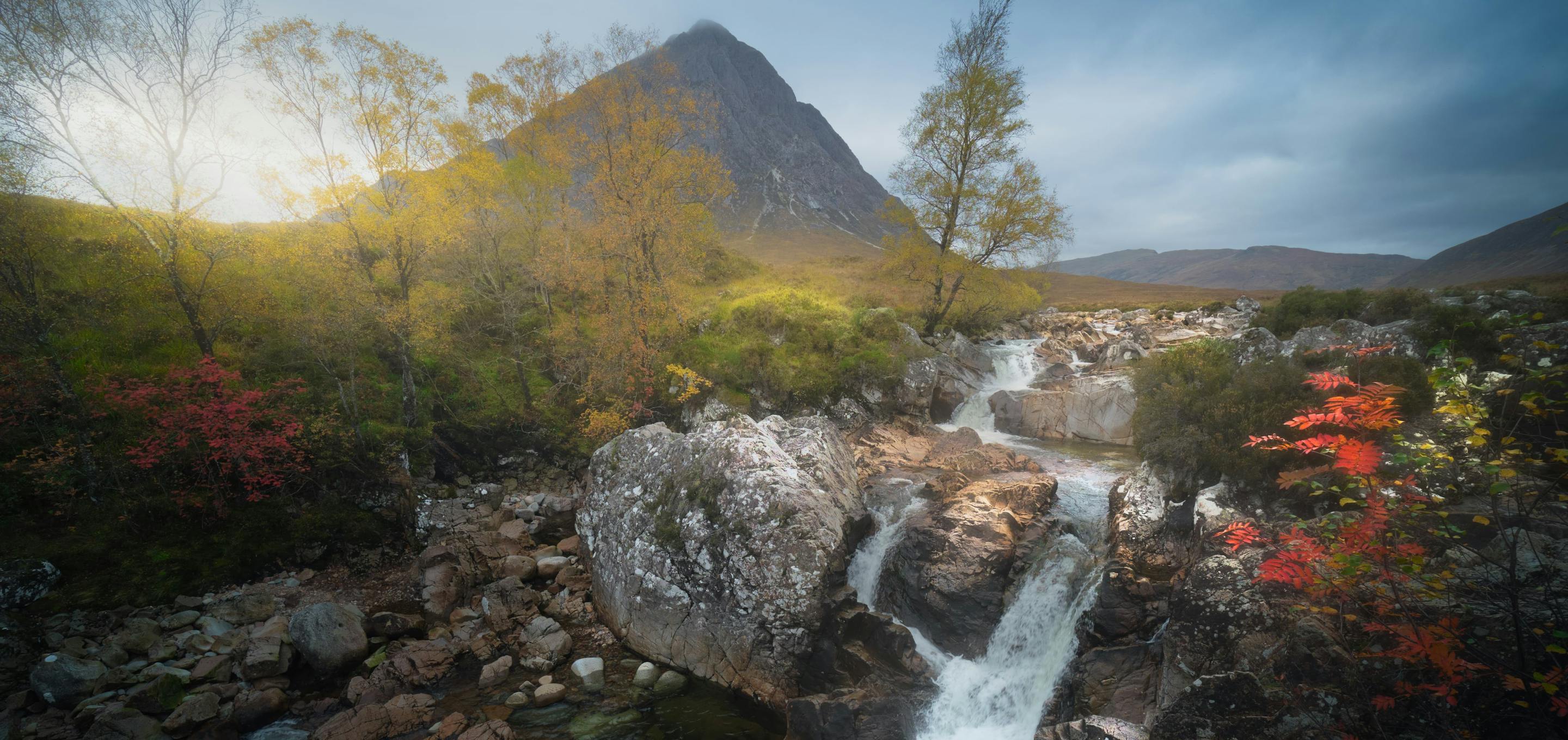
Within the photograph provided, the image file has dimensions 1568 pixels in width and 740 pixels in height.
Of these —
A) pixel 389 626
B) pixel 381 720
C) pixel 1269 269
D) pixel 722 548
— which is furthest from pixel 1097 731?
pixel 1269 269

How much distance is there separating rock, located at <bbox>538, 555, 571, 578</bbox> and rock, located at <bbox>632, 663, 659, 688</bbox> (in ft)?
15.2

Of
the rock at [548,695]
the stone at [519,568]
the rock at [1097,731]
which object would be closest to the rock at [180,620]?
the stone at [519,568]

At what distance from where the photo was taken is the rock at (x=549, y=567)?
580 inches

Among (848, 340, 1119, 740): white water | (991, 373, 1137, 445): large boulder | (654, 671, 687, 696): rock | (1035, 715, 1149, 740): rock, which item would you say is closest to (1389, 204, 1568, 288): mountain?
(991, 373, 1137, 445): large boulder

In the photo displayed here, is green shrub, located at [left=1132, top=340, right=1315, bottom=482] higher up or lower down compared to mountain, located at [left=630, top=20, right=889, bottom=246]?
lower down

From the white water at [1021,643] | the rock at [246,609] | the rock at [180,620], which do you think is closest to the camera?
the white water at [1021,643]

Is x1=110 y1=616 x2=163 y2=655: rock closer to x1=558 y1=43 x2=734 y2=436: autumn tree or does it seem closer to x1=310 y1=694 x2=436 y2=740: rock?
x1=310 y1=694 x2=436 y2=740: rock

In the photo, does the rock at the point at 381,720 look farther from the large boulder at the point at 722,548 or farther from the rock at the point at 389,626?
the large boulder at the point at 722,548

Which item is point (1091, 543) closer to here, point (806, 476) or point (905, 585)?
point (905, 585)

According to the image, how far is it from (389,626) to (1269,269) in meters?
159

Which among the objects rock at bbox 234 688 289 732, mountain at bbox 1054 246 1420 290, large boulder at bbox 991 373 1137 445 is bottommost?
rock at bbox 234 688 289 732

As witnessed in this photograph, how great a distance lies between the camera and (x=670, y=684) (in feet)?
36.7

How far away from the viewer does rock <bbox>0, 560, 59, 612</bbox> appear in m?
10.4

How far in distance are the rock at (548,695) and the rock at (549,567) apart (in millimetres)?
4133
